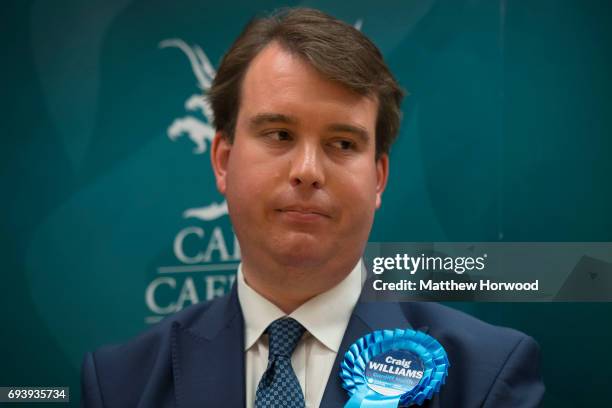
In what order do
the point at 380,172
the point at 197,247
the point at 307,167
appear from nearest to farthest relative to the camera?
1. the point at 307,167
2. the point at 380,172
3. the point at 197,247

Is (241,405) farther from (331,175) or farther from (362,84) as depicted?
(362,84)

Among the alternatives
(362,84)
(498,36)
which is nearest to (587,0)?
(498,36)

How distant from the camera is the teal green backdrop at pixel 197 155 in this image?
2574 millimetres

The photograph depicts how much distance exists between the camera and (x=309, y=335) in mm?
2031

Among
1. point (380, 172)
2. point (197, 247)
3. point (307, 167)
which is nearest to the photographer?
point (307, 167)

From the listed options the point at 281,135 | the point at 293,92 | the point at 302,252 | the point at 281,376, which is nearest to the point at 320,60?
the point at 293,92

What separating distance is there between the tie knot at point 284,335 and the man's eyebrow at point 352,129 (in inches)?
21.1

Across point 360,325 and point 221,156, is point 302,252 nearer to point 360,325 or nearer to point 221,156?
point 360,325

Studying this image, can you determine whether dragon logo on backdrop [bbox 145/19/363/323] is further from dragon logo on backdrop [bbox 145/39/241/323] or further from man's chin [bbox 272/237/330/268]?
man's chin [bbox 272/237/330/268]

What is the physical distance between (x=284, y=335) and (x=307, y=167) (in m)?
0.47

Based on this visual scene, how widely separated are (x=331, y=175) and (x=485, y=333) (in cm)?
63

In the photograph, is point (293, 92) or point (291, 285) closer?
point (293, 92)

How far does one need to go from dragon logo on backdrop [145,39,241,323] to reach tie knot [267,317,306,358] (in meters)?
0.67

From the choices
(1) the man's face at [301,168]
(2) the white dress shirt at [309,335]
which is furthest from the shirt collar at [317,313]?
(1) the man's face at [301,168]
